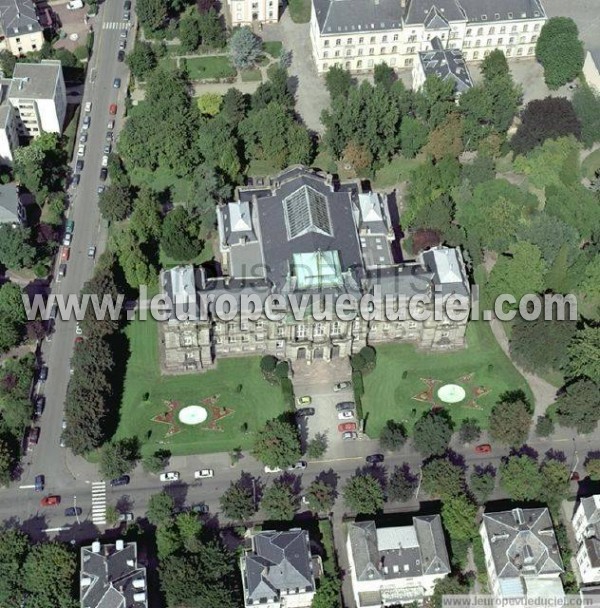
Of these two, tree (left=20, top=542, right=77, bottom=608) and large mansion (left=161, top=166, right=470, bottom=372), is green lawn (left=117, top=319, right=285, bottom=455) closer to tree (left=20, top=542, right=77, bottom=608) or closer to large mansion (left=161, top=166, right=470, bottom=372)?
large mansion (left=161, top=166, right=470, bottom=372)

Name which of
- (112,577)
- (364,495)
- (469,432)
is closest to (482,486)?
(469,432)

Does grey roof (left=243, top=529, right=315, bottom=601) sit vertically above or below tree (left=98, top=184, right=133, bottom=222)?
below

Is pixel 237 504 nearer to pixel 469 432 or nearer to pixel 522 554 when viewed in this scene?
pixel 469 432

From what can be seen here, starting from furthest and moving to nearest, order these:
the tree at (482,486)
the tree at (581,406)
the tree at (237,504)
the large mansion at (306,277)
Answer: the large mansion at (306,277) < the tree at (581,406) < the tree at (482,486) < the tree at (237,504)

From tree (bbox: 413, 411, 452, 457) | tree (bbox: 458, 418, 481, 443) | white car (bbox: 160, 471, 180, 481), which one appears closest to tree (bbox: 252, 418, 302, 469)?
white car (bbox: 160, 471, 180, 481)

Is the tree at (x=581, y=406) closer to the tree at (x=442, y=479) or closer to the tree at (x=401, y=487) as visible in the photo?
the tree at (x=442, y=479)

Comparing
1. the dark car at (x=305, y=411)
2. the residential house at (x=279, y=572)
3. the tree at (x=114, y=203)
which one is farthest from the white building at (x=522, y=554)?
the tree at (x=114, y=203)

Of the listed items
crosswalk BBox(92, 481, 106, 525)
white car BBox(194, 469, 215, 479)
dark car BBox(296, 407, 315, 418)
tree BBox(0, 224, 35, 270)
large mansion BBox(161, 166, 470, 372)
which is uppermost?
tree BBox(0, 224, 35, 270)
